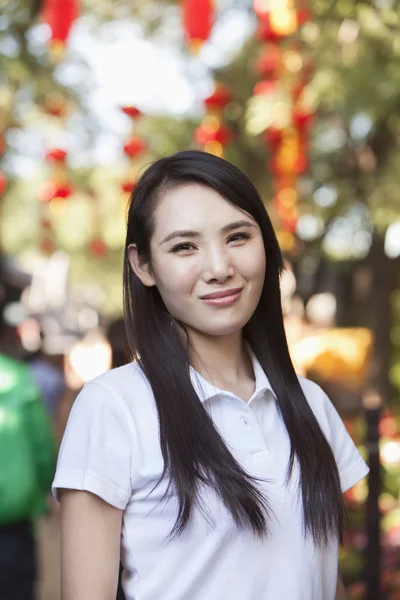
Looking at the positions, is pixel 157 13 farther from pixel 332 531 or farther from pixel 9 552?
pixel 332 531

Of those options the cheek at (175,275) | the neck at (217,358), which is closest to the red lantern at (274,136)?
the neck at (217,358)

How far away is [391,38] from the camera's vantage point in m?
7.10

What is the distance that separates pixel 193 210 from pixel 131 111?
6699mm

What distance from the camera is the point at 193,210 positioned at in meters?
1.77

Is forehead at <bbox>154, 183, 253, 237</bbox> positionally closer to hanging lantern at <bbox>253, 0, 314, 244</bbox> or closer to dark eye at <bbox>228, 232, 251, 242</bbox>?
dark eye at <bbox>228, 232, 251, 242</bbox>

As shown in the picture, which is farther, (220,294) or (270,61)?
(270,61)

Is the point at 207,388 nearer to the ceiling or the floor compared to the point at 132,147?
nearer to the floor

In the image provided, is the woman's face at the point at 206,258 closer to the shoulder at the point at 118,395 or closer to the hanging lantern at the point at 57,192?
the shoulder at the point at 118,395

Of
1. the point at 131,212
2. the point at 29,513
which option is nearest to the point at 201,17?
the point at 29,513

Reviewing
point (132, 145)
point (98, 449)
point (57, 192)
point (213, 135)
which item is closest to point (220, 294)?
point (98, 449)

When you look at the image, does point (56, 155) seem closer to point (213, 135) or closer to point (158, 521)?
point (213, 135)

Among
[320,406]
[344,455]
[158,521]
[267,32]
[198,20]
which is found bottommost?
[158,521]

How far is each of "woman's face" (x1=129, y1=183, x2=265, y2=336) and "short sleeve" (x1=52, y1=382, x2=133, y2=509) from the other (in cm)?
25

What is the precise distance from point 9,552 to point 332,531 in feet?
6.71
